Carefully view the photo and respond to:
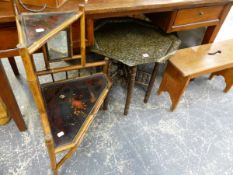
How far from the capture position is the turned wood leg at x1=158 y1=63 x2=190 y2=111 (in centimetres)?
132

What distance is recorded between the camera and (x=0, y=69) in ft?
3.14

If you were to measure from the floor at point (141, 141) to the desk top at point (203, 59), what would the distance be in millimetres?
361

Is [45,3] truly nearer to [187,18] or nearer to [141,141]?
[187,18]

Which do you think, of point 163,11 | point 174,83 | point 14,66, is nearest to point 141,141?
point 174,83

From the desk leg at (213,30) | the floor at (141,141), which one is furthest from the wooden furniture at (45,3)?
the desk leg at (213,30)

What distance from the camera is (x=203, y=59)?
139cm

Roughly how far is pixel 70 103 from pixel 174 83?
29.2 inches

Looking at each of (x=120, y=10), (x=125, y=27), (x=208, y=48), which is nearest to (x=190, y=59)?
(x=208, y=48)

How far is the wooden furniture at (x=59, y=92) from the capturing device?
709 mm

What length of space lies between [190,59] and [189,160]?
2.16ft

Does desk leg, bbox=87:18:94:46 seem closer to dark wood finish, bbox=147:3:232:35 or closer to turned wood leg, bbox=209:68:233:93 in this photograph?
dark wood finish, bbox=147:3:232:35

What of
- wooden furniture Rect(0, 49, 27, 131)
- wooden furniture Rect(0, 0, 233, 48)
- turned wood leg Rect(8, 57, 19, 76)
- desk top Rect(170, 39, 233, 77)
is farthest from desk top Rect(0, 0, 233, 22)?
turned wood leg Rect(8, 57, 19, 76)

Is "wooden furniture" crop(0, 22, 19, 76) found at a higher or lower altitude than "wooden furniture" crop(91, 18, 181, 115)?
higher

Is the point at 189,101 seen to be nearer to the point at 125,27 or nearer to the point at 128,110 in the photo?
the point at 128,110
